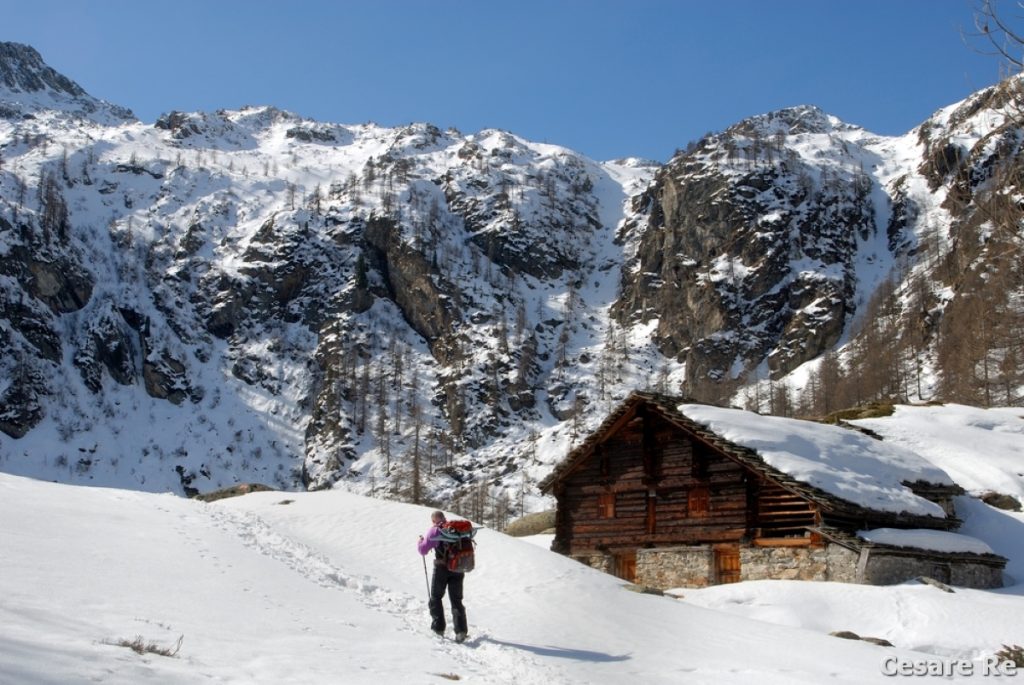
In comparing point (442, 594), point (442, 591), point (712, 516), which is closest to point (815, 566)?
point (712, 516)

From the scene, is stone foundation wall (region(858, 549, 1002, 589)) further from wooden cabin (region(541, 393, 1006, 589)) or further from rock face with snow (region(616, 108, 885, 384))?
rock face with snow (region(616, 108, 885, 384))

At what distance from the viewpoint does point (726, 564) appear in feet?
93.7

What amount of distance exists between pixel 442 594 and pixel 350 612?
1538 mm

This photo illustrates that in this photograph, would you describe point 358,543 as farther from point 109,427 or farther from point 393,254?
point 393,254

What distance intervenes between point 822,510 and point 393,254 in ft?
401

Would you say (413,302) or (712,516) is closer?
(712,516)

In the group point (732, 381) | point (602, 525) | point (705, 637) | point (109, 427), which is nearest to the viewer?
point (705, 637)

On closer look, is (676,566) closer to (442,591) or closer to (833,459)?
(833,459)

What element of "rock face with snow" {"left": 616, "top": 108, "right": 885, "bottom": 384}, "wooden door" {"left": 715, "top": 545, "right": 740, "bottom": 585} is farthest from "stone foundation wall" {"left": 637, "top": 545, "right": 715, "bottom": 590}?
"rock face with snow" {"left": 616, "top": 108, "right": 885, "bottom": 384}

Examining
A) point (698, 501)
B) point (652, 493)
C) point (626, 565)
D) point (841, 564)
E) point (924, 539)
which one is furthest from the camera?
point (626, 565)

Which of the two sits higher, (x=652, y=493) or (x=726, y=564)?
(x=652, y=493)

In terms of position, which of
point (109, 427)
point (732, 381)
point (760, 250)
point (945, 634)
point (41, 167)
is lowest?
point (945, 634)

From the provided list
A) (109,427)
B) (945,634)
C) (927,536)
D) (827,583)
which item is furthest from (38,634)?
(109,427)

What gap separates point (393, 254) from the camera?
473 ft
